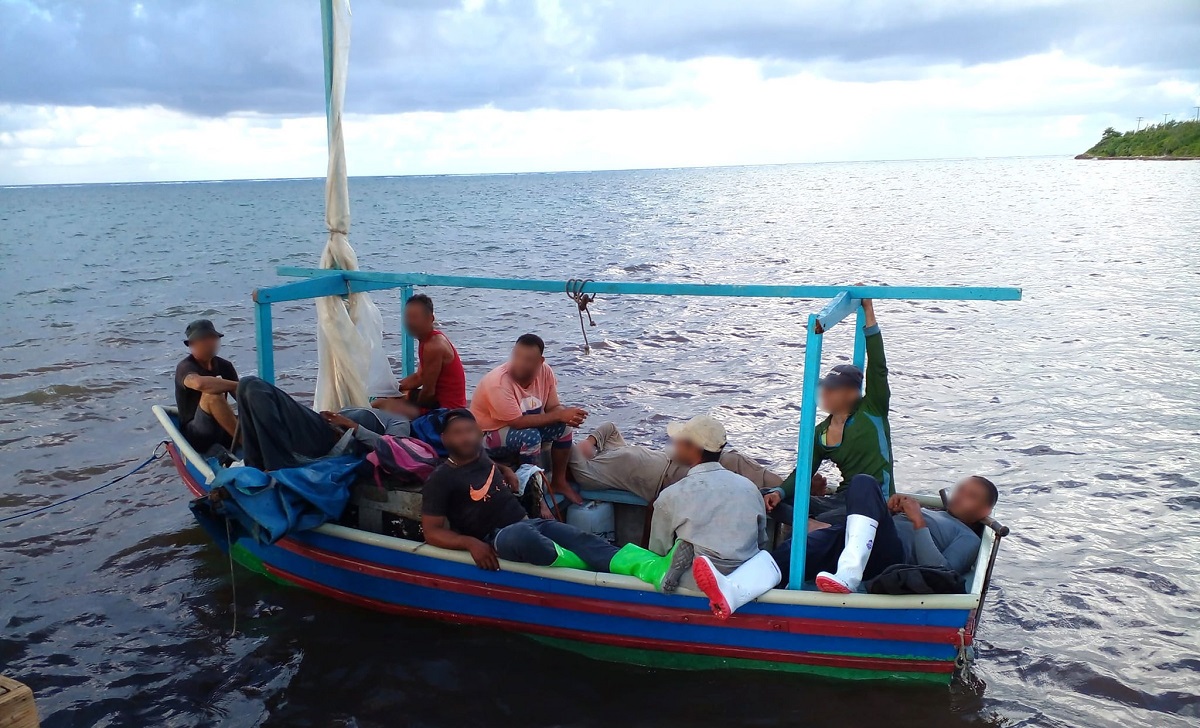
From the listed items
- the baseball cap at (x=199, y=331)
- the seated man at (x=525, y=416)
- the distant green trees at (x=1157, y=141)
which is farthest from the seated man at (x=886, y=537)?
the distant green trees at (x=1157, y=141)

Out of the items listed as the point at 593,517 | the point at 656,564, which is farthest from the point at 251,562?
the point at 656,564

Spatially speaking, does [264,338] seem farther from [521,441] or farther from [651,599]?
[651,599]

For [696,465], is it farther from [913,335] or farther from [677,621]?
[913,335]

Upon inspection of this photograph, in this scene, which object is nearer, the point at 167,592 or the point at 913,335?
the point at 167,592

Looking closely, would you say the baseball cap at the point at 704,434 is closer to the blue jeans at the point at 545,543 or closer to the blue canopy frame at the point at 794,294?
the blue canopy frame at the point at 794,294

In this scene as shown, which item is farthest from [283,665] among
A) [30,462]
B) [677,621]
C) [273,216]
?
[273,216]

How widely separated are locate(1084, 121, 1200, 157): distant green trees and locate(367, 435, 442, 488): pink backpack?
96.8m

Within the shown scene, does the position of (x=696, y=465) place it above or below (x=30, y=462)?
above

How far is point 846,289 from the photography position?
4.91m

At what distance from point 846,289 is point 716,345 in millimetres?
10707

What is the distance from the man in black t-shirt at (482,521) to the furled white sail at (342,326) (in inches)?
69.8

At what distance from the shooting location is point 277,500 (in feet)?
17.6

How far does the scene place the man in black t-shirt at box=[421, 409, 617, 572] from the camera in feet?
16.7

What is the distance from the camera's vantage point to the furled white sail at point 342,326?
21.1ft
